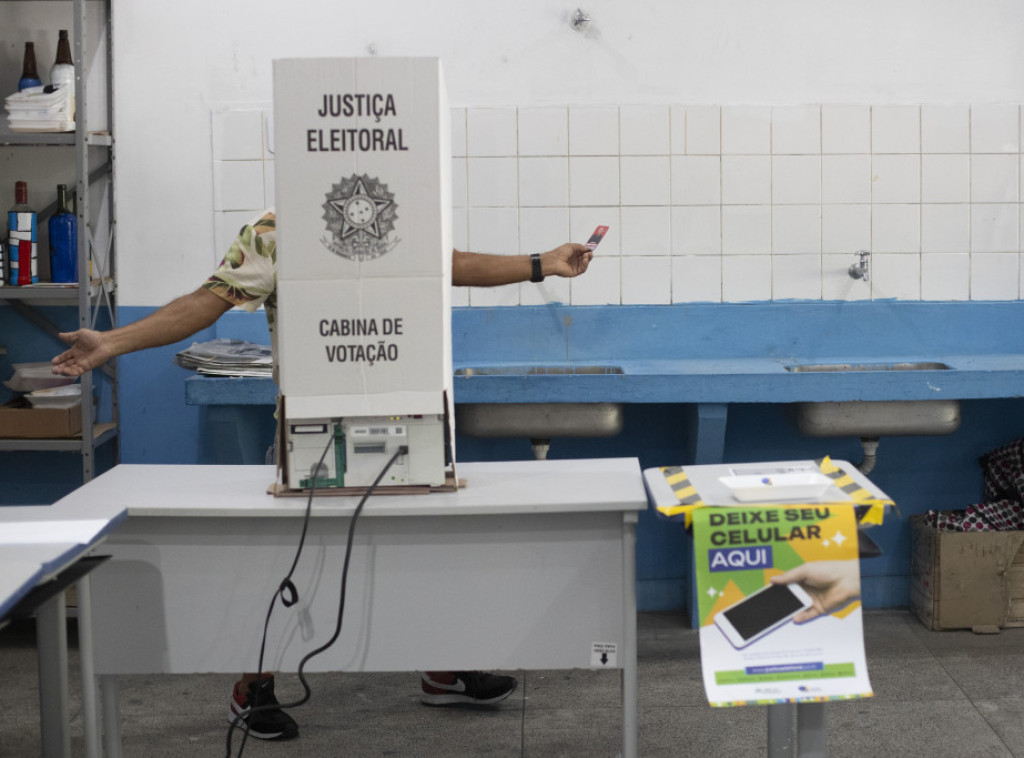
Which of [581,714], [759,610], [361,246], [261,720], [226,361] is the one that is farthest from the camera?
[226,361]

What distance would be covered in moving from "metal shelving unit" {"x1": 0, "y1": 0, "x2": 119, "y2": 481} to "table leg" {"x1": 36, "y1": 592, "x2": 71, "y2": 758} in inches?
53.4

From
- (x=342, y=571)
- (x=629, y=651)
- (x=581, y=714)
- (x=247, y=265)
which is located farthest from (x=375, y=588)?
(x=581, y=714)

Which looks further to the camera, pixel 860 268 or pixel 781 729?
pixel 860 268

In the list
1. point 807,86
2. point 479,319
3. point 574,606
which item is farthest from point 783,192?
point 574,606

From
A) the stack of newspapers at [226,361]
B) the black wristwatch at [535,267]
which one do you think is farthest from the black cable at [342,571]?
the stack of newspapers at [226,361]

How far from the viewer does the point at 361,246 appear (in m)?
1.98

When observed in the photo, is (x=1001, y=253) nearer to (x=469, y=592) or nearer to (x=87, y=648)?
(x=469, y=592)

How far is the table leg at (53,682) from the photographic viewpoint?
6.83 feet

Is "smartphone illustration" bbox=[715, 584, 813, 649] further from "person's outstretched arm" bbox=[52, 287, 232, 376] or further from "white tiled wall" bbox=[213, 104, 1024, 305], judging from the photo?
"white tiled wall" bbox=[213, 104, 1024, 305]

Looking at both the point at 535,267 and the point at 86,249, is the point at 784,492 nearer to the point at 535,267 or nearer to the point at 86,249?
the point at 535,267

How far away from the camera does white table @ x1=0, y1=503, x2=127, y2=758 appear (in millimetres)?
1703

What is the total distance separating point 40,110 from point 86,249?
0.43 metres

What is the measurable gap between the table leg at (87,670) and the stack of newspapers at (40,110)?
1728mm

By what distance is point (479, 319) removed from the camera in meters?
3.68
